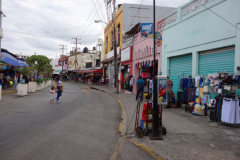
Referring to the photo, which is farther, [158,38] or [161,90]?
[158,38]

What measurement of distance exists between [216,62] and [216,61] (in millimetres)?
47

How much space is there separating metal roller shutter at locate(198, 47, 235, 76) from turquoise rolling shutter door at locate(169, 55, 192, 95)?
106 cm

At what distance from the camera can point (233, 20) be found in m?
7.94

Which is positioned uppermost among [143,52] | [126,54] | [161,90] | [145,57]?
[126,54]

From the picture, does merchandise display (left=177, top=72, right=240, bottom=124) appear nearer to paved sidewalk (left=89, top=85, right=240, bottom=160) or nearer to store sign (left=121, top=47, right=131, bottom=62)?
paved sidewalk (left=89, top=85, right=240, bottom=160)

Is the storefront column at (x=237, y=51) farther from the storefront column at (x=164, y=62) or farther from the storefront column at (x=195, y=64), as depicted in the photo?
the storefront column at (x=164, y=62)

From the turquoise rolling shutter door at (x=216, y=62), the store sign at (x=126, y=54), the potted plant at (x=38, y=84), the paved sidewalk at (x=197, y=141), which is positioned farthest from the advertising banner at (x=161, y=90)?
the potted plant at (x=38, y=84)

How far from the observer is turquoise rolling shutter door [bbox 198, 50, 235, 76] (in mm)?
8227

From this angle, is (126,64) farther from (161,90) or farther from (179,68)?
(161,90)

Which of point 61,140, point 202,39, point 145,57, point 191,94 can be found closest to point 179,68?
point 191,94

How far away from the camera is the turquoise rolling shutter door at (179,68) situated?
11164mm

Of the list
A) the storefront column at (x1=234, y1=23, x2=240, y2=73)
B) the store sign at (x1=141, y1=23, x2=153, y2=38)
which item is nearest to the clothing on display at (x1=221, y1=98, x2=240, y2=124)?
the storefront column at (x1=234, y1=23, x2=240, y2=73)

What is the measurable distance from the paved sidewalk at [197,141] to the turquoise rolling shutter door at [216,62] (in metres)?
2.65

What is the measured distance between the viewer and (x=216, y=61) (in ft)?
29.6
